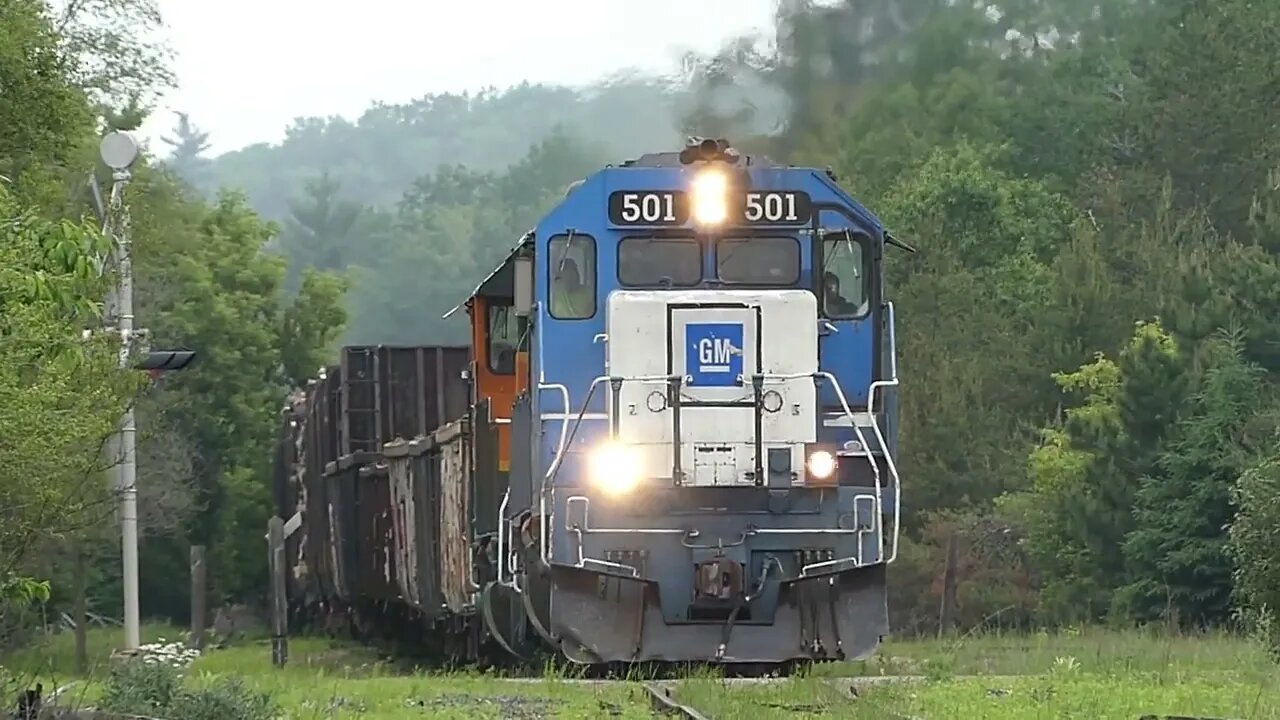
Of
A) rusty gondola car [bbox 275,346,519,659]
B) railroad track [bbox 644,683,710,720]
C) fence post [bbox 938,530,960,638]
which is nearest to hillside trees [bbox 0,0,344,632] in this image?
rusty gondola car [bbox 275,346,519,659]

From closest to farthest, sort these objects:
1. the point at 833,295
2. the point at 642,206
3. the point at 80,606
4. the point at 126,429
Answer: the point at 642,206 < the point at 833,295 < the point at 126,429 < the point at 80,606

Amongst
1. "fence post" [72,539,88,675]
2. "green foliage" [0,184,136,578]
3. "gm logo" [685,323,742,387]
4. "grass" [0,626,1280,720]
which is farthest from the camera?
"fence post" [72,539,88,675]

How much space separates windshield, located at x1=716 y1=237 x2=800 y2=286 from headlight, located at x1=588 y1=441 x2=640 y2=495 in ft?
4.69

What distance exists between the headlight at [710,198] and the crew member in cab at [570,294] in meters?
0.89

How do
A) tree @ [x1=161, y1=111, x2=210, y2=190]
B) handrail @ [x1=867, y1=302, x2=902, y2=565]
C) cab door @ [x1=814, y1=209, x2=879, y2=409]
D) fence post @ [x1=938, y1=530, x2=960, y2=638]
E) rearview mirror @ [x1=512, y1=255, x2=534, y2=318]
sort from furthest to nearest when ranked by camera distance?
tree @ [x1=161, y1=111, x2=210, y2=190], fence post @ [x1=938, y1=530, x2=960, y2=638], rearview mirror @ [x1=512, y1=255, x2=534, y2=318], cab door @ [x1=814, y1=209, x2=879, y2=409], handrail @ [x1=867, y1=302, x2=902, y2=565]

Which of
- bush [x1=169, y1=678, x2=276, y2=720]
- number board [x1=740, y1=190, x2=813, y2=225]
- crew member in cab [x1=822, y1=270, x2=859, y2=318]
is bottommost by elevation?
bush [x1=169, y1=678, x2=276, y2=720]

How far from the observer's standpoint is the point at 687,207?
13.9 m

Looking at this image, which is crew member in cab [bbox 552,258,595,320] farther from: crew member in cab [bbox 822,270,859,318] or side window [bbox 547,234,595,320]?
crew member in cab [bbox 822,270,859,318]

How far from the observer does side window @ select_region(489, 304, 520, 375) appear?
1589 cm

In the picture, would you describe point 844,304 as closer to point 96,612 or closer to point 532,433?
point 532,433

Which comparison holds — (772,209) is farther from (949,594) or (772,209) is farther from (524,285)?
(949,594)

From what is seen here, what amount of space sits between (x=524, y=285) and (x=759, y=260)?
162cm

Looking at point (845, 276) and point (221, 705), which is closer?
point (221, 705)

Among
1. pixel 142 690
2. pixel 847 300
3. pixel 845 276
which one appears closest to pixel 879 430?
pixel 847 300
